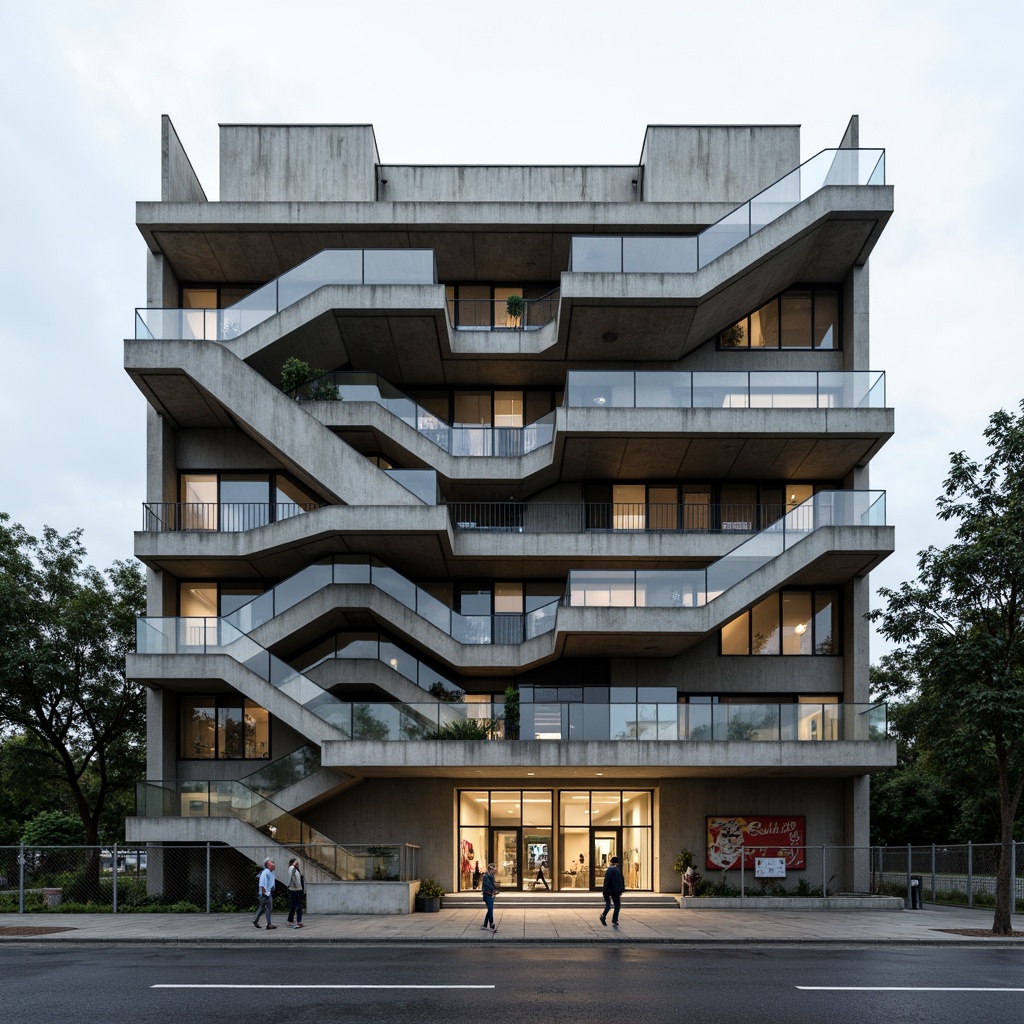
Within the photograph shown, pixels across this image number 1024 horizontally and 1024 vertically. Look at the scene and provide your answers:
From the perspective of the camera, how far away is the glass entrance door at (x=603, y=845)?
102 ft

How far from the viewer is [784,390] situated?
29.0 m

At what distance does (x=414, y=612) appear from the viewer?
93.6 feet

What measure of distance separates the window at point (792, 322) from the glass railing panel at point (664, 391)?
164 inches

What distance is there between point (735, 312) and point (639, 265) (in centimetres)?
427

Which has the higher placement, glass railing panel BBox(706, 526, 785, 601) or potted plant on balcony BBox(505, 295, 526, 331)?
potted plant on balcony BBox(505, 295, 526, 331)

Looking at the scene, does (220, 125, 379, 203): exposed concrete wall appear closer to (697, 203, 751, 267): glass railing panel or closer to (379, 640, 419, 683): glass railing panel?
(697, 203, 751, 267): glass railing panel

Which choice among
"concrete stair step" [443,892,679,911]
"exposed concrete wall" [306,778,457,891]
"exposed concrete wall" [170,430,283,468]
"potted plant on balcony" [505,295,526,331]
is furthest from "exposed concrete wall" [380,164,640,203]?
"concrete stair step" [443,892,679,911]

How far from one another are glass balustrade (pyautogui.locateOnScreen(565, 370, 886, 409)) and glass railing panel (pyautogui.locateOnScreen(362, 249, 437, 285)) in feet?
17.6

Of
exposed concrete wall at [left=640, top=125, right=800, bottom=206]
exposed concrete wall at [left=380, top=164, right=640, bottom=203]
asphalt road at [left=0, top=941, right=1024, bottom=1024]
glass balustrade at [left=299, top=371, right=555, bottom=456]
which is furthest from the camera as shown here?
exposed concrete wall at [left=380, top=164, right=640, bottom=203]

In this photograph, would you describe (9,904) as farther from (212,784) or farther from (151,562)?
(151,562)

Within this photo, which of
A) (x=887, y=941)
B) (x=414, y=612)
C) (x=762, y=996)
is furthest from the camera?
(x=414, y=612)

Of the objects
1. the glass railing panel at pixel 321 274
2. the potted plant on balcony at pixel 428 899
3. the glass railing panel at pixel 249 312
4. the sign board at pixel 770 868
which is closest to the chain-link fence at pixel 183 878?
the potted plant on balcony at pixel 428 899

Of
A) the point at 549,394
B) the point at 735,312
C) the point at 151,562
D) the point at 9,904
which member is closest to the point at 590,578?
the point at 549,394

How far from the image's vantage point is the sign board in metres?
28.7
